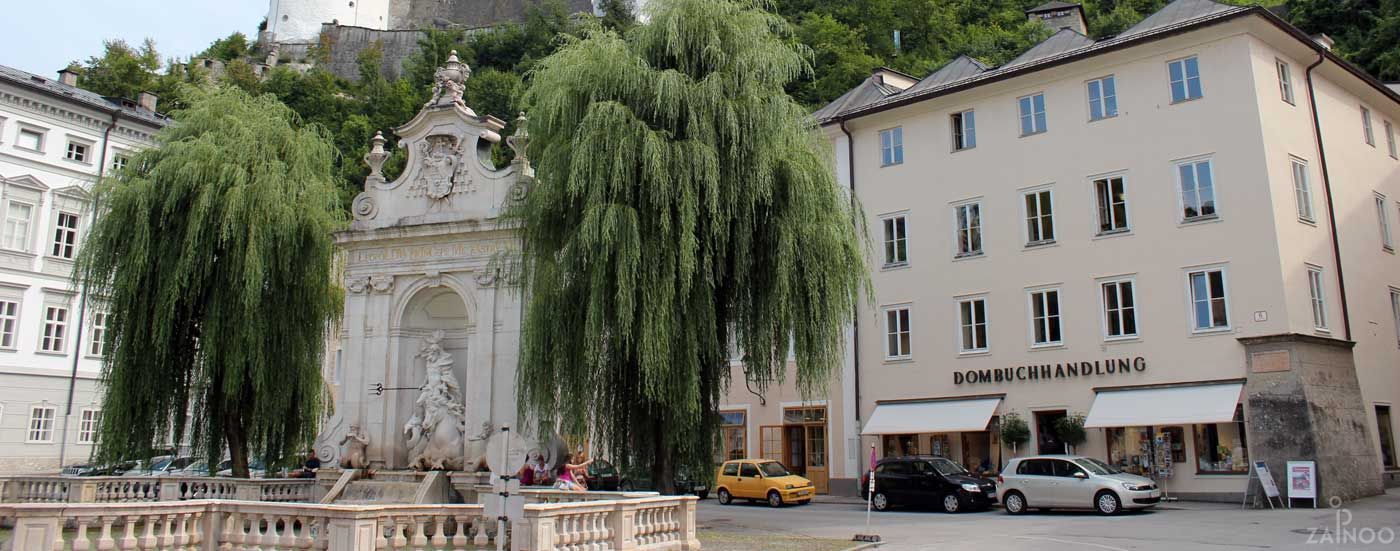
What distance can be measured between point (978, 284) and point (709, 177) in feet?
54.1

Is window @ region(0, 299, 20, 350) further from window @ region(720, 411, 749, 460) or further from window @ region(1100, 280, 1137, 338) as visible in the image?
window @ region(1100, 280, 1137, 338)

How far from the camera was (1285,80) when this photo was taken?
1086 inches

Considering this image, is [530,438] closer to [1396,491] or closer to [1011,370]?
[1011,370]

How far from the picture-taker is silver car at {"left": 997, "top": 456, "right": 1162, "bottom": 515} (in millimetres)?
22094

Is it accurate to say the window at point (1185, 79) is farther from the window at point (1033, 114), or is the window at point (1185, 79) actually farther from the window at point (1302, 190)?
the window at point (1033, 114)

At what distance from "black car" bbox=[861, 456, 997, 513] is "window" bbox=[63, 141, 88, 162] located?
3298 centimetres

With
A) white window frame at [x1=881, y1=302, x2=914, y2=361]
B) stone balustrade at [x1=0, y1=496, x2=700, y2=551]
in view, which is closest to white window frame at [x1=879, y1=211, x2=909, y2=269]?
white window frame at [x1=881, y1=302, x2=914, y2=361]

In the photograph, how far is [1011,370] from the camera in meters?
28.9

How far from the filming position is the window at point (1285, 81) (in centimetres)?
2739

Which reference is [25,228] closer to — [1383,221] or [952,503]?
[952,503]

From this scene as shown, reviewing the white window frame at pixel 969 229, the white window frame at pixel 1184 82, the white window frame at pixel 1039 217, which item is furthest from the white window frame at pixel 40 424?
the white window frame at pixel 1184 82

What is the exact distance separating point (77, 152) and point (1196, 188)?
39.4 metres

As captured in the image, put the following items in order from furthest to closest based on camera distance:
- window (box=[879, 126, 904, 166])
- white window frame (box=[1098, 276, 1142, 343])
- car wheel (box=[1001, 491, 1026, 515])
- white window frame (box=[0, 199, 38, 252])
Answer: white window frame (box=[0, 199, 38, 252]) < window (box=[879, 126, 904, 166]) < white window frame (box=[1098, 276, 1142, 343]) < car wheel (box=[1001, 491, 1026, 515])

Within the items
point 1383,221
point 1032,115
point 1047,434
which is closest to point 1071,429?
point 1047,434
